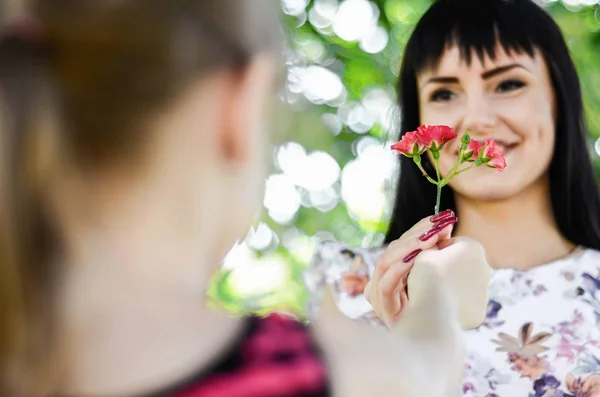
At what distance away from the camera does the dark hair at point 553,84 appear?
103 cm

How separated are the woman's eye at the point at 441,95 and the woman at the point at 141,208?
652 millimetres

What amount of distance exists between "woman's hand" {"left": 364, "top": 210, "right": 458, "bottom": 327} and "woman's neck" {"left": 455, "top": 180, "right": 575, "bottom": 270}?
1.08ft

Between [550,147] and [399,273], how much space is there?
434 mm

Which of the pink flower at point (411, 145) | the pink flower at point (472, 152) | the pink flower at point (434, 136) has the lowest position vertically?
the pink flower at point (472, 152)

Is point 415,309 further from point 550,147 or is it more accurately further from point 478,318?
point 550,147

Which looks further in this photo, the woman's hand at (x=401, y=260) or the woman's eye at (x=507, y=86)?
the woman's eye at (x=507, y=86)

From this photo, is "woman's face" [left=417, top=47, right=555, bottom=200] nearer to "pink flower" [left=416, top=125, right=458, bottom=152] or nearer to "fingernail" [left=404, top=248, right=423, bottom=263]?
"pink flower" [left=416, top=125, right=458, bottom=152]

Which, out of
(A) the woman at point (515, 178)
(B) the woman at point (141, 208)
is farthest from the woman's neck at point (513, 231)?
(B) the woman at point (141, 208)

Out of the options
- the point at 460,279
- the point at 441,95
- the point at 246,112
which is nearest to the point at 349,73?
the point at 441,95

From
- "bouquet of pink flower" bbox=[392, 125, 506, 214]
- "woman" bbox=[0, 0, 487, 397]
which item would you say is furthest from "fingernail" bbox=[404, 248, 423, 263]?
"woman" bbox=[0, 0, 487, 397]

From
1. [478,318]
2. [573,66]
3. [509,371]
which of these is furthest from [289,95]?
[573,66]

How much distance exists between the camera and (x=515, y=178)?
1027 millimetres

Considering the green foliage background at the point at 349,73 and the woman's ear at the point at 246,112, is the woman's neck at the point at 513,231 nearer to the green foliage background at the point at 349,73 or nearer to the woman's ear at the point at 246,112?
the woman's ear at the point at 246,112

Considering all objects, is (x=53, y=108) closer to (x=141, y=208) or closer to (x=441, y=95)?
(x=141, y=208)
